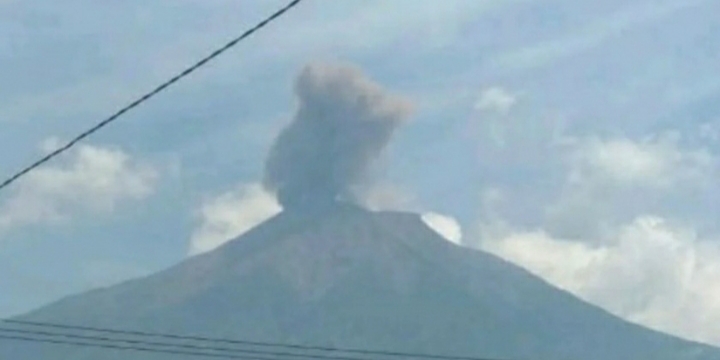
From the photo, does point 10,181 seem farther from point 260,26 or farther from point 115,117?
point 260,26

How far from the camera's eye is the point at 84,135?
23.1m

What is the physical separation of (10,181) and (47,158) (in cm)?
219

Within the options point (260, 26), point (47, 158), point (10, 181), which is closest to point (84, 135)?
point (47, 158)

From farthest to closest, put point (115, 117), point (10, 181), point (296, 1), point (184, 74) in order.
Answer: point (10, 181), point (115, 117), point (184, 74), point (296, 1)

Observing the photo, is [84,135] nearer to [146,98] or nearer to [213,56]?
[146,98]

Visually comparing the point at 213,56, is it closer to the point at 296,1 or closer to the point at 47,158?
the point at 296,1

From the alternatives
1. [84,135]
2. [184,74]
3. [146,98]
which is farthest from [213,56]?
[84,135]

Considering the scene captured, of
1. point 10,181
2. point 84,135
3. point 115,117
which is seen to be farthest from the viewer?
point 10,181


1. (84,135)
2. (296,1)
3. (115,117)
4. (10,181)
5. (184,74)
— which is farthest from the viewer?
(10,181)

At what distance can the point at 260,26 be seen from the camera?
62.2 feet

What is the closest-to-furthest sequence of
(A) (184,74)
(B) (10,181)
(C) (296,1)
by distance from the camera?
(C) (296,1) < (A) (184,74) < (B) (10,181)

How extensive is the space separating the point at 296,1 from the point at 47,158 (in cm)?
673

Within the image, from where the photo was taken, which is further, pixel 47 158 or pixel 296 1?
pixel 47 158

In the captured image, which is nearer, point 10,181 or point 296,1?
point 296,1
